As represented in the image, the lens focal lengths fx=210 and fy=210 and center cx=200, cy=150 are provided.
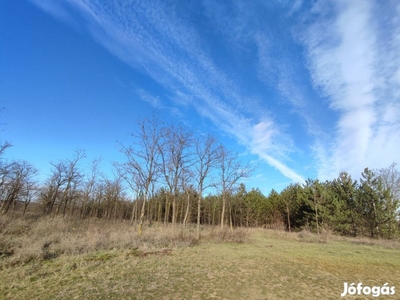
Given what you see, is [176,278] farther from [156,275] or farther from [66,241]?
[66,241]

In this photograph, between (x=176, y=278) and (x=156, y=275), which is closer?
(x=176, y=278)

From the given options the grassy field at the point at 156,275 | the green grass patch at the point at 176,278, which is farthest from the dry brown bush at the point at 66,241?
the green grass patch at the point at 176,278

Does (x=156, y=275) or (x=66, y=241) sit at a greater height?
(x=66, y=241)

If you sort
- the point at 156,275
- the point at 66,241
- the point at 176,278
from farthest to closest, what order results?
1. the point at 66,241
2. the point at 156,275
3. the point at 176,278

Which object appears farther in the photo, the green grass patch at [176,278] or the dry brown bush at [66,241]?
the dry brown bush at [66,241]

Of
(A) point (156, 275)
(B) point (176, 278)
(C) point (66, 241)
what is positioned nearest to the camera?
(B) point (176, 278)

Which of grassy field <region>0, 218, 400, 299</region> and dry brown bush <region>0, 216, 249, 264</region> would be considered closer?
grassy field <region>0, 218, 400, 299</region>

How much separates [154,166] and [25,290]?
45.8ft

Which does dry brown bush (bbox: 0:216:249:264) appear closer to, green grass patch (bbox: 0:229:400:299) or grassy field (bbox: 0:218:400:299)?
grassy field (bbox: 0:218:400:299)

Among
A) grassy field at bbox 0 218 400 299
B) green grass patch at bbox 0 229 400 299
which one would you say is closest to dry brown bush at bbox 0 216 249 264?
grassy field at bbox 0 218 400 299

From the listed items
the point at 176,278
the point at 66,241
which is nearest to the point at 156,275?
the point at 176,278

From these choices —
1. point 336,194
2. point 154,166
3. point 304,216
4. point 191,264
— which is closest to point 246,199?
point 304,216

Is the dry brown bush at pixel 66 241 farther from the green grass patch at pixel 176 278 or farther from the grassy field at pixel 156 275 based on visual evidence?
the green grass patch at pixel 176 278

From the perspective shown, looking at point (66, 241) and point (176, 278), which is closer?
point (176, 278)
